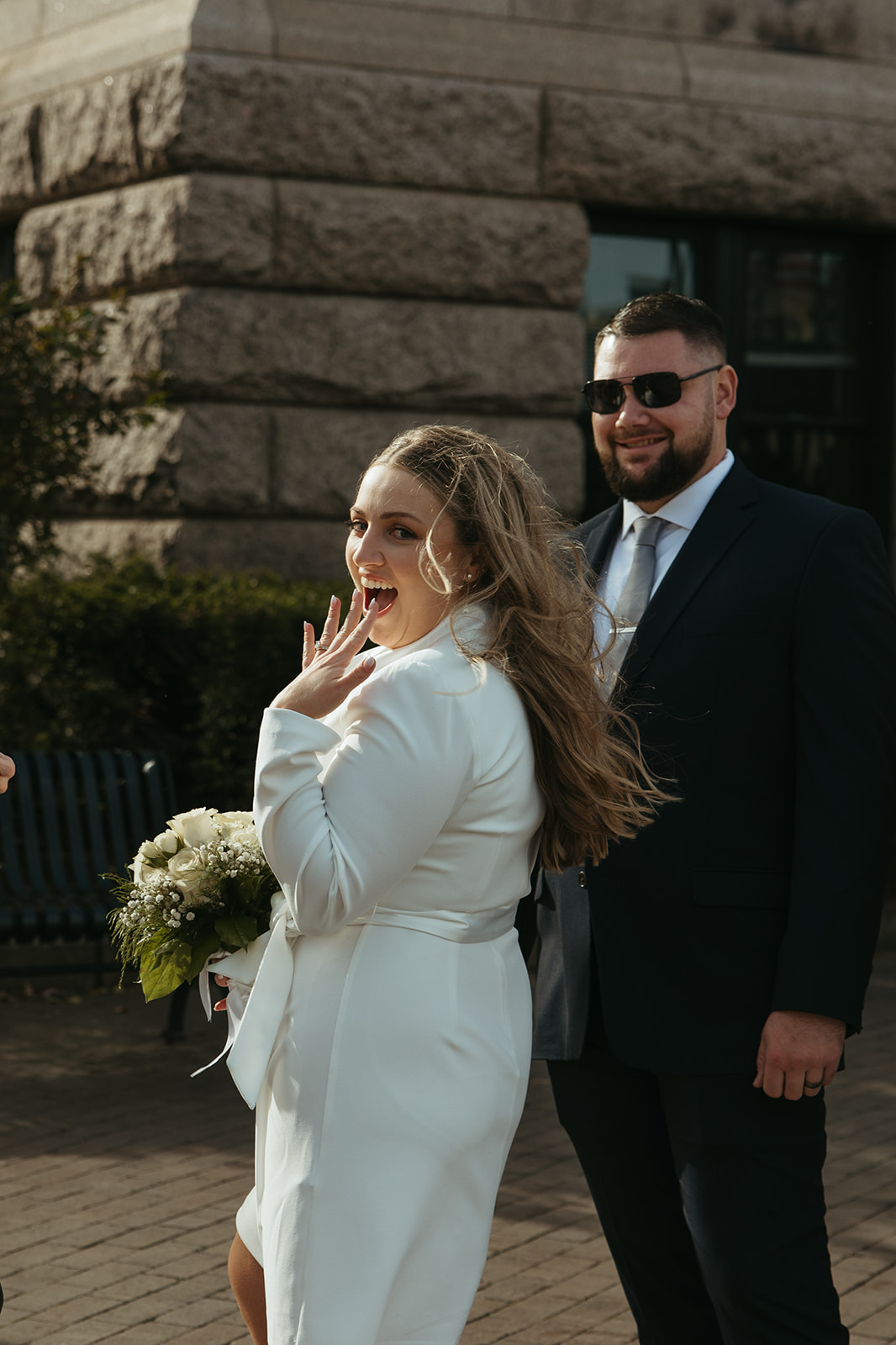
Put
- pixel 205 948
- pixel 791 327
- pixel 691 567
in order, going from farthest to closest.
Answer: pixel 791 327, pixel 691 567, pixel 205 948

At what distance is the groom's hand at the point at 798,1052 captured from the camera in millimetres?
2861

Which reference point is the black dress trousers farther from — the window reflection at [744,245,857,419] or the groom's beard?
the window reflection at [744,245,857,419]

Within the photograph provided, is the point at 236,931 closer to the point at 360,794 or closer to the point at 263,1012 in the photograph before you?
the point at 263,1012

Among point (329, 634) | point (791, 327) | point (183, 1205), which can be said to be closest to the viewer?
point (329, 634)

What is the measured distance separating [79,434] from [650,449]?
16.5 ft

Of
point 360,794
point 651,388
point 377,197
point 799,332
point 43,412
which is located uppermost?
point 377,197

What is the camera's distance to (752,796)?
2998 mm

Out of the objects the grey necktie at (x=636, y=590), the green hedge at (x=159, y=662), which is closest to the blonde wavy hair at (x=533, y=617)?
the grey necktie at (x=636, y=590)

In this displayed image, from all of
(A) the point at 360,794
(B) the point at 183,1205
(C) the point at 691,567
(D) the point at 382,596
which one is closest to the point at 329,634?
(D) the point at 382,596

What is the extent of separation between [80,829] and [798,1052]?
4394 millimetres

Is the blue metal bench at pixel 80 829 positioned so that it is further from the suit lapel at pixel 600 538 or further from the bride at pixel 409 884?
the bride at pixel 409 884

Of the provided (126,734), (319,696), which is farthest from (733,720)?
(126,734)

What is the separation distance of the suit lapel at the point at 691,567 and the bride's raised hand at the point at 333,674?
28.7 inches

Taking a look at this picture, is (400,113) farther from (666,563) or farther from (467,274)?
(666,563)
